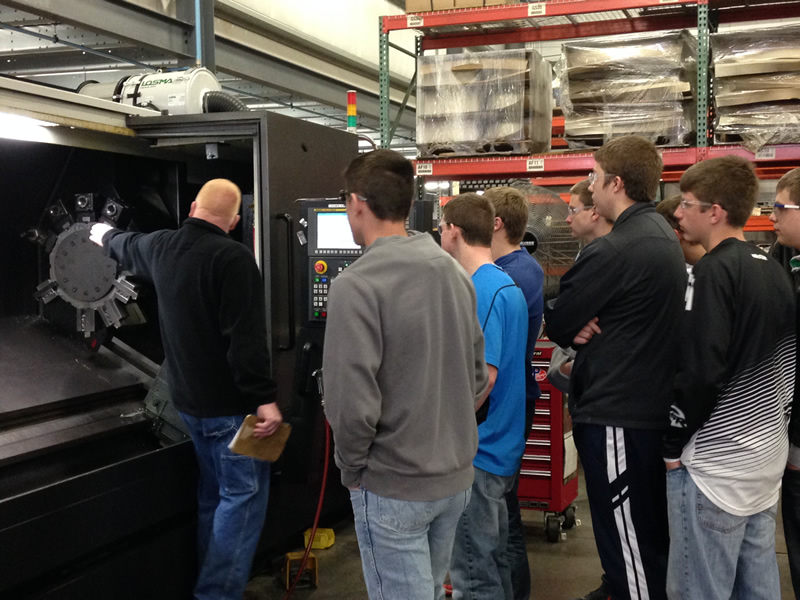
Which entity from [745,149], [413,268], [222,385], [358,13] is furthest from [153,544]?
[358,13]

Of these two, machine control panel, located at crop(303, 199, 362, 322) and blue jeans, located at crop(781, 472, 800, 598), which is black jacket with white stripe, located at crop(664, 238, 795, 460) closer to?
blue jeans, located at crop(781, 472, 800, 598)

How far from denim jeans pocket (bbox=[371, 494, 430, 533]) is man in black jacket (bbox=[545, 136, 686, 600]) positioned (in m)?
0.75

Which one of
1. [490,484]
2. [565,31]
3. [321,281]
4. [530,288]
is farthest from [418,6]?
[490,484]

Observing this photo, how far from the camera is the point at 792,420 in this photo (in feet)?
8.25

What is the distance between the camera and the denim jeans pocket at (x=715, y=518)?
2135 mm

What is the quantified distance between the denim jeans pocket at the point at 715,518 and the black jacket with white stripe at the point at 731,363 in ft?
0.30

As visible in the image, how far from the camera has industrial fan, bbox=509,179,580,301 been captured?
3.70 meters

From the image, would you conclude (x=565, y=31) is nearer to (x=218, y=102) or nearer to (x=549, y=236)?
(x=549, y=236)

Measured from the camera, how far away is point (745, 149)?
3619 mm

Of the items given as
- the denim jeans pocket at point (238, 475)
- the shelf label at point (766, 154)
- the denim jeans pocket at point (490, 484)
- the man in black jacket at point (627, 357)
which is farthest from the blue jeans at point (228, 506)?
the shelf label at point (766, 154)

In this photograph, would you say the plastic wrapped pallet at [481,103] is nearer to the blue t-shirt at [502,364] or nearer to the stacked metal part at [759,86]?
the stacked metal part at [759,86]

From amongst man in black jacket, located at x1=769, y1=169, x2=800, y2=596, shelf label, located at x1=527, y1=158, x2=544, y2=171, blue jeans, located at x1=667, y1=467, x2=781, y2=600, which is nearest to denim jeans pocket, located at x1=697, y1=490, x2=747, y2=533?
blue jeans, located at x1=667, y1=467, x2=781, y2=600

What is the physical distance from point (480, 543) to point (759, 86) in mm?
2469

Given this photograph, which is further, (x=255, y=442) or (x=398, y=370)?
(x=255, y=442)
